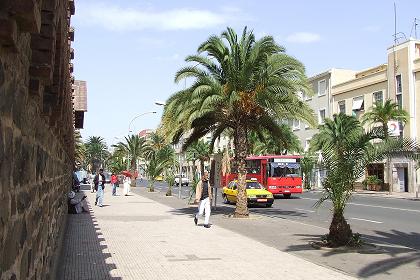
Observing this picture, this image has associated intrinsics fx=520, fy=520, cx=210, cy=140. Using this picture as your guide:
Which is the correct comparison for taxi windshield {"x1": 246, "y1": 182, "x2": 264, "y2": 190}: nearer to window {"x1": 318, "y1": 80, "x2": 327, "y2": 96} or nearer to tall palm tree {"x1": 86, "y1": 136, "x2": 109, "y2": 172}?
window {"x1": 318, "y1": 80, "x2": 327, "y2": 96}

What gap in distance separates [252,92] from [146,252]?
9.47m

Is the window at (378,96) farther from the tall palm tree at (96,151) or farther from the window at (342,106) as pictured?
the tall palm tree at (96,151)

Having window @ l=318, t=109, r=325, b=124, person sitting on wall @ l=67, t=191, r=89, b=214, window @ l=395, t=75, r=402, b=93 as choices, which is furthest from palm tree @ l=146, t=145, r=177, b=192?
window @ l=318, t=109, r=325, b=124

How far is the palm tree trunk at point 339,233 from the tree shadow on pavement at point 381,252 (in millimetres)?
334

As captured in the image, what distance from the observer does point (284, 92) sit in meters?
19.0

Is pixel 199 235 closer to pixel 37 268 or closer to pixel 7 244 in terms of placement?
pixel 37 268

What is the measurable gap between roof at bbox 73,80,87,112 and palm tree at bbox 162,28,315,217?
5663mm

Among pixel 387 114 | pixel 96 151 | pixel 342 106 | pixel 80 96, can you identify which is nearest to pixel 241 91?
pixel 80 96

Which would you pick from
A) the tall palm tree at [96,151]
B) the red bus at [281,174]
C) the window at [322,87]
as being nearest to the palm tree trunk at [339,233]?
the red bus at [281,174]

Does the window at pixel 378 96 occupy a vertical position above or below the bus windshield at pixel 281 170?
above

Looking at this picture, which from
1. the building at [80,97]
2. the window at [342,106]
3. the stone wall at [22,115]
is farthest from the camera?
the window at [342,106]

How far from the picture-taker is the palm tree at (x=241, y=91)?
61.9ft

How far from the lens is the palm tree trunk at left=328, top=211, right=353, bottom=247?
38.2 ft

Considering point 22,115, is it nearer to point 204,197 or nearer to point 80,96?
point 80,96
